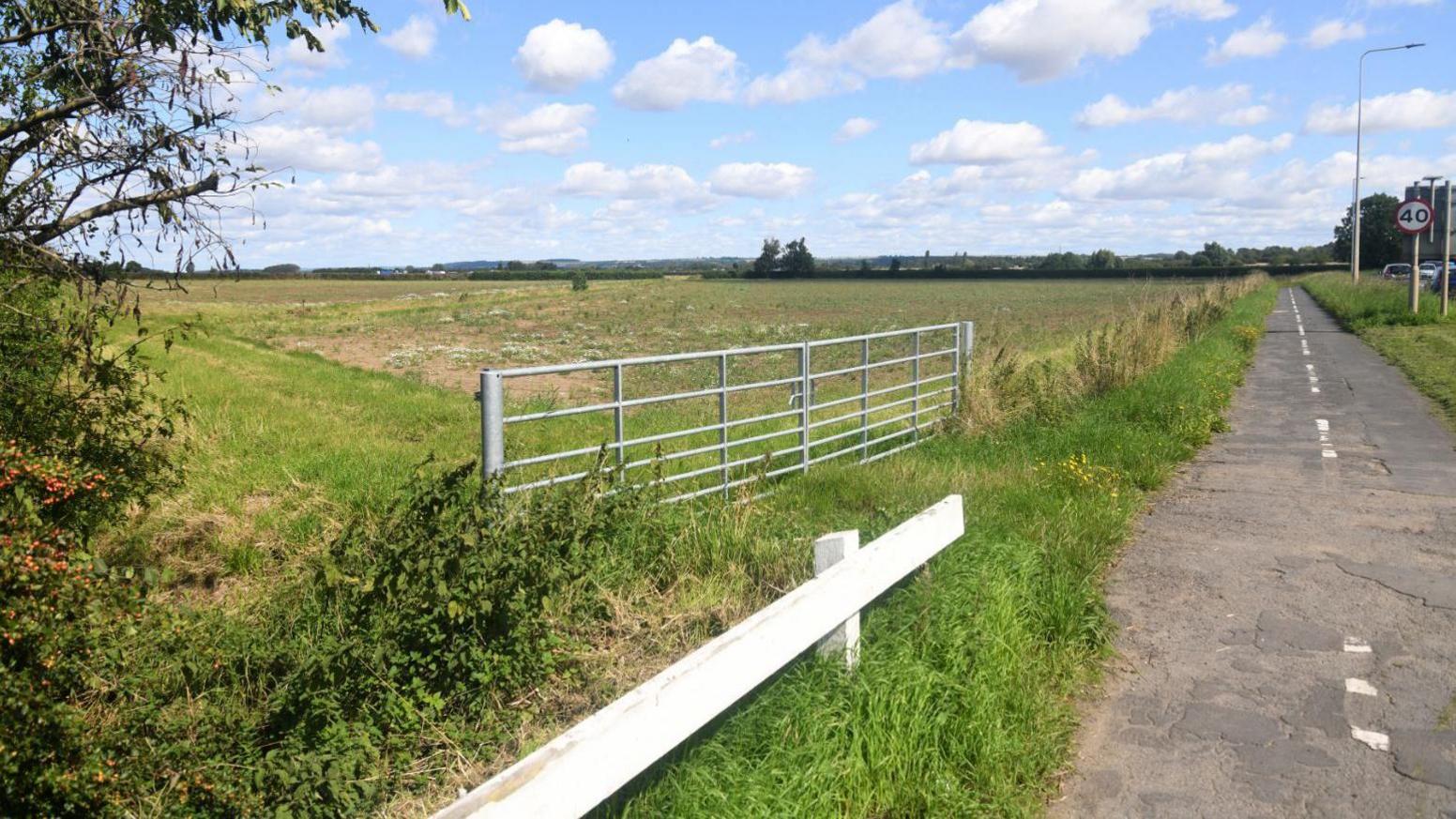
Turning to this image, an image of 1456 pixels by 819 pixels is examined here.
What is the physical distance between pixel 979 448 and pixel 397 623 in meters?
7.12

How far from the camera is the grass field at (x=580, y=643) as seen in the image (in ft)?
12.9

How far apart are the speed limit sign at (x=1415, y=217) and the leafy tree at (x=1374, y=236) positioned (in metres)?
84.3

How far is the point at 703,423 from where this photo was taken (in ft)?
45.2

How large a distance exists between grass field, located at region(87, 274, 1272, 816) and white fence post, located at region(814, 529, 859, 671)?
0.10 meters

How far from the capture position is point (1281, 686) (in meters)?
4.92

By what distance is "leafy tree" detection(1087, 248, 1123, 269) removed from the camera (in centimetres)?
11019

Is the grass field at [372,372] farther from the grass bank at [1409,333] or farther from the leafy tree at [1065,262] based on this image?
the leafy tree at [1065,262]

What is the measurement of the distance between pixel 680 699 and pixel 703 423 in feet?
34.8

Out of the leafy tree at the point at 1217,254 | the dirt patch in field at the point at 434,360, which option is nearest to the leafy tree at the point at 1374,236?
the leafy tree at the point at 1217,254

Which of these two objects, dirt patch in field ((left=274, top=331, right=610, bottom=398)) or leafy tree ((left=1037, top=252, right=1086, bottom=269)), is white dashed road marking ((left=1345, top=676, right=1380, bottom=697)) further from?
leafy tree ((left=1037, top=252, right=1086, bottom=269))

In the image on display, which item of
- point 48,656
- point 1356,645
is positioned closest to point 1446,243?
point 1356,645

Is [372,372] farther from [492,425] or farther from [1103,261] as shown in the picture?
[1103,261]

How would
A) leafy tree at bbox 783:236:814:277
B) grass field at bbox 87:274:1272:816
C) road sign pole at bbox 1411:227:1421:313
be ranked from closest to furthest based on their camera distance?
1. grass field at bbox 87:274:1272:816
2. road sign pole at bbox 1411:227:1421:313
3. leafy tree at bbox 783:236:814:277

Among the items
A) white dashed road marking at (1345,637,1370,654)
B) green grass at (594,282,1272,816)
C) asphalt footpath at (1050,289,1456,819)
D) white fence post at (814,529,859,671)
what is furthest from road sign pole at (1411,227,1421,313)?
white fence post at (814,529,859,671)
